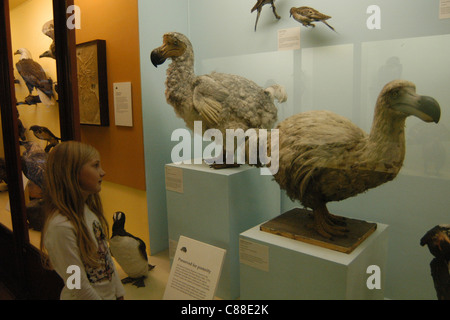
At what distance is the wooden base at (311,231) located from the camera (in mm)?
1475

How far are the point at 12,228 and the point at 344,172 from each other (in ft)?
7.30

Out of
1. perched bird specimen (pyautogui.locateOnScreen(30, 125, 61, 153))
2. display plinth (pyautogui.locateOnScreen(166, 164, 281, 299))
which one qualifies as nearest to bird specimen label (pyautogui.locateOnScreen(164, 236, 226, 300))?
display plinth (pyautogui.locateOnScreen(166, 164, 281, 299))

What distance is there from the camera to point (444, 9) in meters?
1.41

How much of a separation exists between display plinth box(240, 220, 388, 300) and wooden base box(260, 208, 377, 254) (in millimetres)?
21

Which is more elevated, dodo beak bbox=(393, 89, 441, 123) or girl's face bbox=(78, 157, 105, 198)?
dodo beak bbox=(393, 89, 441, 123)

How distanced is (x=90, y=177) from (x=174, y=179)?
819 millimetres

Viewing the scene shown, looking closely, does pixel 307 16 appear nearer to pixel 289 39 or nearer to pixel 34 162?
pixel 289 39

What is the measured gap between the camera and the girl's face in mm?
1404

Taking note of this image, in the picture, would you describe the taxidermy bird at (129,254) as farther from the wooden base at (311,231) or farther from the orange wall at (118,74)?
the wooden base at (311,231)

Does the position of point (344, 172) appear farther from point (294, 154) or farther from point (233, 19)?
point (233, 19)

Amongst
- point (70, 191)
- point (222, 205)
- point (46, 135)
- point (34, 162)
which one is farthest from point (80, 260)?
point (34, 162)

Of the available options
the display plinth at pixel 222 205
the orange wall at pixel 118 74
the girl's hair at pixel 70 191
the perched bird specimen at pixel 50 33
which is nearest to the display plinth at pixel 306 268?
the display plinth at pixel 222 205

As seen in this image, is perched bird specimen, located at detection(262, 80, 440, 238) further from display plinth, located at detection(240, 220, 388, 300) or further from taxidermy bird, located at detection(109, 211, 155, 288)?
taxidermy bird, located at detection(109, 211, 155, 288)
